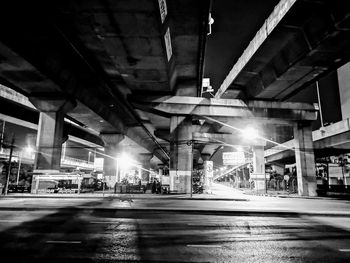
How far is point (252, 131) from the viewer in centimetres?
3681

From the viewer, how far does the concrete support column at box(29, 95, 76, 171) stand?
915 inches

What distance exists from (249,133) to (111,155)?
72.0 ft

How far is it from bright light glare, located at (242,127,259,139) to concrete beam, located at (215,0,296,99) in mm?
10075

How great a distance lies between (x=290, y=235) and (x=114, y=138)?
1331 inches

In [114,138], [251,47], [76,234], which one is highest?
[251,47]

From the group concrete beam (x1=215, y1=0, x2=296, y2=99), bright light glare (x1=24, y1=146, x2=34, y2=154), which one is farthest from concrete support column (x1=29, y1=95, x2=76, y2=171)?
bright light glare (x1=24, y1=146, x2=34, y2=154)

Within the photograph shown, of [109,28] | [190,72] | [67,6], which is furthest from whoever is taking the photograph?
[190,72]

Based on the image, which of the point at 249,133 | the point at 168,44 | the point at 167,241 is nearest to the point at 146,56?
the point at 168,44

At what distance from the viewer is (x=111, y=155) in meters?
39.7

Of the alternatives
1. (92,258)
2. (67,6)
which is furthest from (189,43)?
(92,258)

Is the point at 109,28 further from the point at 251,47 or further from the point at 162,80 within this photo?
the point at 251,47

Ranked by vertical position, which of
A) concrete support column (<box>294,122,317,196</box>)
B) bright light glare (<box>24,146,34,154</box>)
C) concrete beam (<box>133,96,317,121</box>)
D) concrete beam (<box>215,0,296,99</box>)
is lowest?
concrete support column (<box>294,122,317,196</box>)

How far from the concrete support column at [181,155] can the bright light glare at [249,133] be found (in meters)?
11.5

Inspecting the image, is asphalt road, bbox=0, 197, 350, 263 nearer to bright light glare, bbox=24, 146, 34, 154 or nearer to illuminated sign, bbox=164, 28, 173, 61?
illuminated sign, bbox=164, 28, 173, 61
